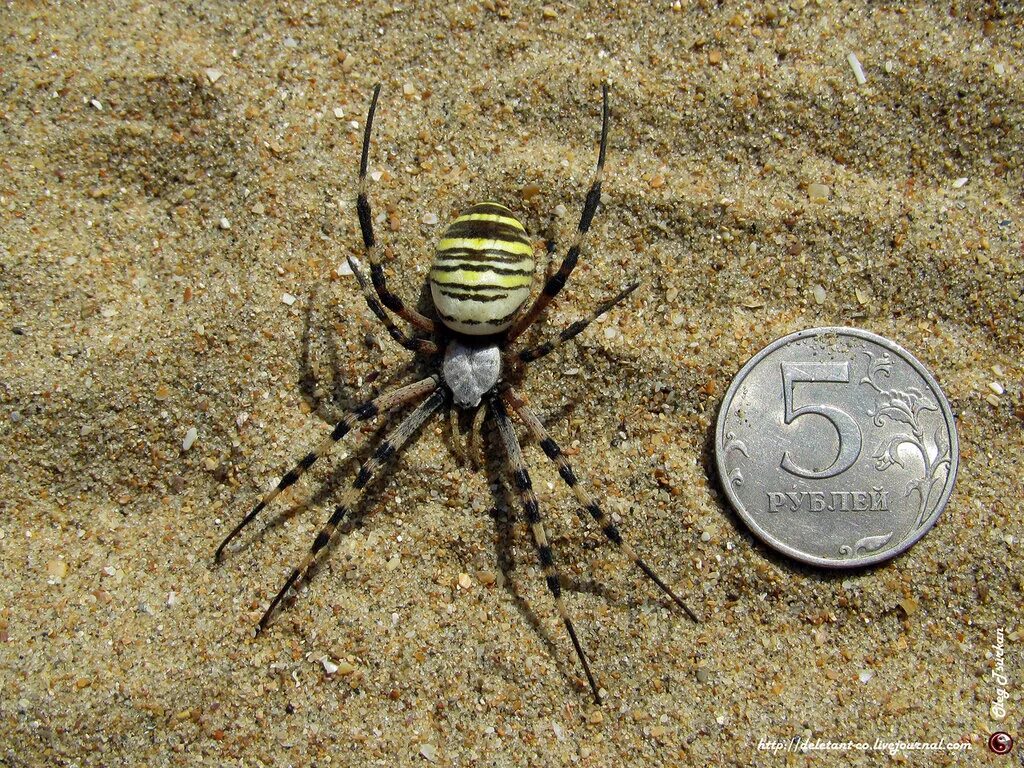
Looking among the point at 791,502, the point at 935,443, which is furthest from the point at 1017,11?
the point at 791,502

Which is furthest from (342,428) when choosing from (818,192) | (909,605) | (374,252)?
(909,605)

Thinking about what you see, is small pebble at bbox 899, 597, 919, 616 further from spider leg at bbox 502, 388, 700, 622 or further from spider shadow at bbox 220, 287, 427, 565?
spider shadow at bbox 220, 287, 427, 565

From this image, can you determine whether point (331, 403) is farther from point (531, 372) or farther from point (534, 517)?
point (534, 517)

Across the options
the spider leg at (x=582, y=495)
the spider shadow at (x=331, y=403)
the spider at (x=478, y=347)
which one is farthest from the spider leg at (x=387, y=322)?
the spider leg at (x=582, y=495)

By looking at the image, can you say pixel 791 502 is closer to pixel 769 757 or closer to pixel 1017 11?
pixel 769 757

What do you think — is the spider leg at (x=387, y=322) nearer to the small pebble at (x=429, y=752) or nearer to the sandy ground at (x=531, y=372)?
the sandy ground at (x=531, y=372)

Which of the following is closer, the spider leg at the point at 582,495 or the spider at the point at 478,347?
the spider at the point at 478,347

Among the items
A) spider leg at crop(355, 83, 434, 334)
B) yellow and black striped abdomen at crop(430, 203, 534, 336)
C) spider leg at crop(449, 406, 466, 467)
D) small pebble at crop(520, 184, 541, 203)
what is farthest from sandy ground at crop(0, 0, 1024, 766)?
yellow and black striped abdomen at crop(430, 203, 534, 336)
